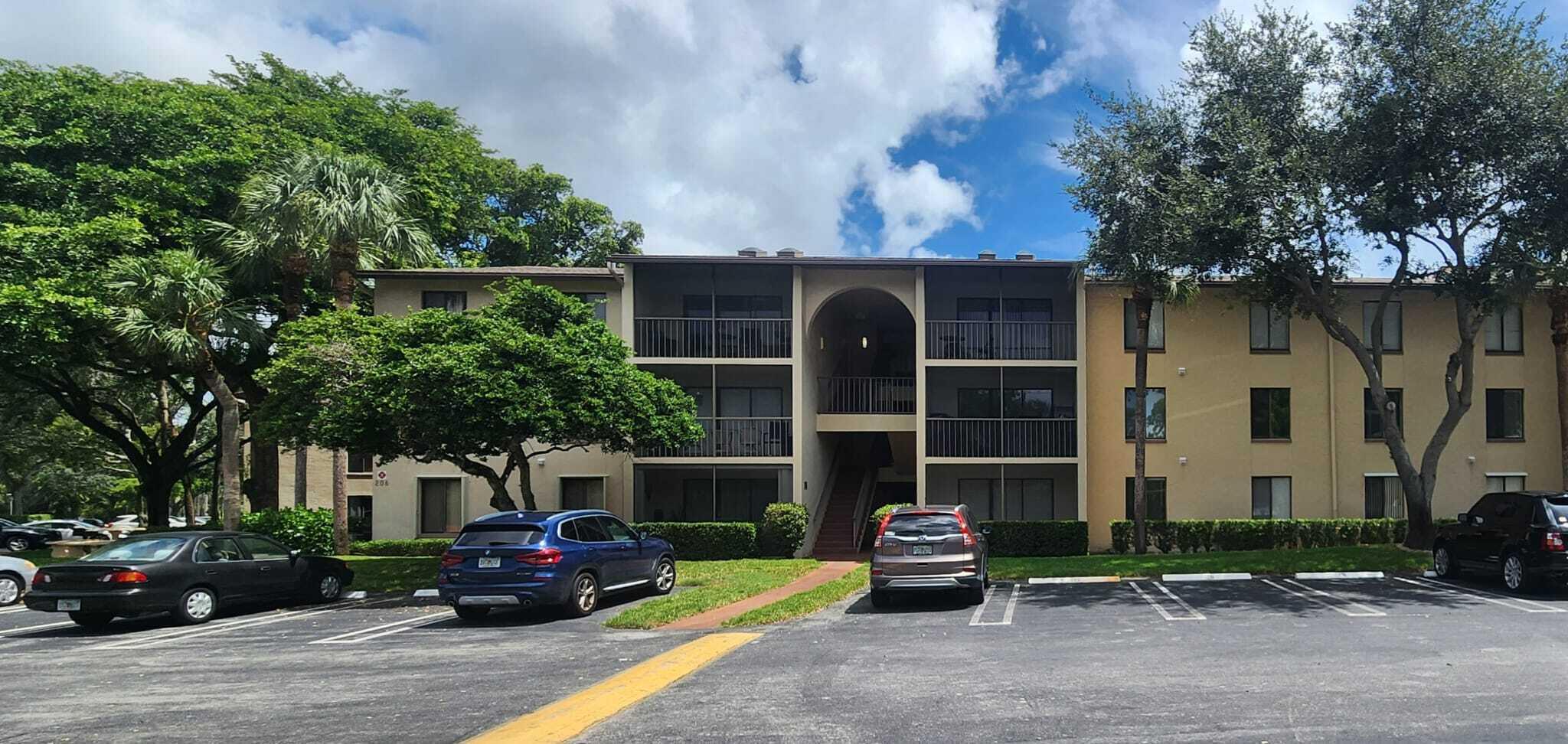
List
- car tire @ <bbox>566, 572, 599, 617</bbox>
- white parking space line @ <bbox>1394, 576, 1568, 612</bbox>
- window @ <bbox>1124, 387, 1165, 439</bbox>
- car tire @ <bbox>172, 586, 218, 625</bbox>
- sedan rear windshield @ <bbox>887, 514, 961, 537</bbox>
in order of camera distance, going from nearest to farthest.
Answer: white parking space line @ <bbox>1394, 576, 1568, 612</bbox>
car tire @ <bbox>566, 572, 599, 617</bbox>
car tire @ <bbox>172, 586, 218, 625</bbox>
sedan rear windshield @ <bbox>887, 514, 961, 537</bbox>
window @ <bbox>1124, 387, 1165, 439</bbox>

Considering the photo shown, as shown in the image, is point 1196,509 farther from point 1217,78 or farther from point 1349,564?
point 1217,78

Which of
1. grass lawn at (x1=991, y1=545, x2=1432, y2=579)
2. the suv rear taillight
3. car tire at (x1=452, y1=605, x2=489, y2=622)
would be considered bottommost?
→ grass lawn at (x1=991, y1=545, x2=1432, y2=579)

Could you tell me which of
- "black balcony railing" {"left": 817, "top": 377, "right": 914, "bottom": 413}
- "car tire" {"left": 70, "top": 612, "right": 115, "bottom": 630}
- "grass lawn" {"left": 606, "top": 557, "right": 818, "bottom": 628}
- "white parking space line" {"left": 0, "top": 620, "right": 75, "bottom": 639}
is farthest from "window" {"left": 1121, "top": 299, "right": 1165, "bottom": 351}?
"white parking space line" {"left": 0, "top": 620, "right": 75, "bottom": 639}

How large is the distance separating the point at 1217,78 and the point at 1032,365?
Answer: 814 centimetres

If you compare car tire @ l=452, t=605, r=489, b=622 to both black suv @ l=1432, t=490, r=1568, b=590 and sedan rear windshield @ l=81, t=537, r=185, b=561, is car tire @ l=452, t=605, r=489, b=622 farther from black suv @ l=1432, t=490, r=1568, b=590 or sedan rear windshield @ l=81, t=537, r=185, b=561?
black suv @ l=1432, t=490, r=1568, b=590

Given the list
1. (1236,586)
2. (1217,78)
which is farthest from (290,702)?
(1217,78)

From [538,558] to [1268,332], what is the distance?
21.1 metres

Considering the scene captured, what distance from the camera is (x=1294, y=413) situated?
25250mm

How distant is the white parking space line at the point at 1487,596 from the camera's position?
12750 millimetres

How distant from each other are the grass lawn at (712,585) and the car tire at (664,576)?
278mm

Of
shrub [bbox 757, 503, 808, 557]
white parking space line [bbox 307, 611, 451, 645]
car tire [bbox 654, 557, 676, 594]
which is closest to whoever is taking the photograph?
white parking space line [bbox 307, 611, 451, 645]

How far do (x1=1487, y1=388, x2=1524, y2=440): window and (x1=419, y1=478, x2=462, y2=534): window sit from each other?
28282 mm

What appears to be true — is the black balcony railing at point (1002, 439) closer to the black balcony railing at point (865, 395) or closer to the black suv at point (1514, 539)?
the black balcony railing at point (865, 395)

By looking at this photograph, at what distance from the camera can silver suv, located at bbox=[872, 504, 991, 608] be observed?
1381cm
